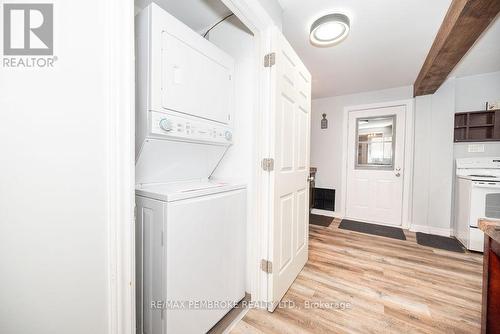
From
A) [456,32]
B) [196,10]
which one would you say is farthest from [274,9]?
[456,32]

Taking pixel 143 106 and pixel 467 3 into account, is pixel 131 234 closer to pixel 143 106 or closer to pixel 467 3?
pixel 143 106

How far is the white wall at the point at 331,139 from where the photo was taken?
12.3 feet

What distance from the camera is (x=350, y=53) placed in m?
2.34

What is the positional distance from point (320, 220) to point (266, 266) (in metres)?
2.46

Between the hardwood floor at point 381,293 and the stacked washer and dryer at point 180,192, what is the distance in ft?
1.53

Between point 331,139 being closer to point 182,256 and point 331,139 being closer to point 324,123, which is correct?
point 324,123

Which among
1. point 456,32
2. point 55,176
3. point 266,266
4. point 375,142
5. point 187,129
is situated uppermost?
point 456,32

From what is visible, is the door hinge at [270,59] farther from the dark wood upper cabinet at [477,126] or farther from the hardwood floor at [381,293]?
the dark wood upper cabinet at [477,126]

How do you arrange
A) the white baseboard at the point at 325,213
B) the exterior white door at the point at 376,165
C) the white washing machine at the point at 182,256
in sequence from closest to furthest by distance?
1. the white washing machine at the point at 182,256
2. the exterior white door at the point at 376,165
3. the white baseboard at the point at 325,213

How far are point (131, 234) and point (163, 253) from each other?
299 millimetres

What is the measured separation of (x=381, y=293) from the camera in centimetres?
171

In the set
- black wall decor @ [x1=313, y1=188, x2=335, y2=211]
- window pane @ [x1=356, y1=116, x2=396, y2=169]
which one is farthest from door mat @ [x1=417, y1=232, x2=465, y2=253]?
black wall decor @ [x1=313, y1=188, x2=335, y2=211]

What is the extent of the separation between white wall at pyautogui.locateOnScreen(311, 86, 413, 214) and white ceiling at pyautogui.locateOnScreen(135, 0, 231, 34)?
2.87 meters
